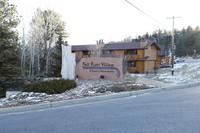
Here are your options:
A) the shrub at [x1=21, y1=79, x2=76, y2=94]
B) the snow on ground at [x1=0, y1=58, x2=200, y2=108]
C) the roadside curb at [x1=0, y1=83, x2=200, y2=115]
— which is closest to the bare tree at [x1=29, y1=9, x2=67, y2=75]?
the shrub at [x1=21, y1=79, x2=76, y2=94]

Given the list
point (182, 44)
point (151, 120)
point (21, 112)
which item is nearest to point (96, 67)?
point (21, 112)

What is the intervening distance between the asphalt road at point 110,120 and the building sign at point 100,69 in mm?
8070

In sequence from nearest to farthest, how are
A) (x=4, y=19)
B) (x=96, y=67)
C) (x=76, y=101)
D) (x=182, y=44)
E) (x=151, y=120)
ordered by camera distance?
(x=151, y=120), (x=76, y=101), (x=96, y=67), (x=4, y=19), (x=182, y=44)

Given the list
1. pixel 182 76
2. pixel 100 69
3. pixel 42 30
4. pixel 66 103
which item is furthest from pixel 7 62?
pixel 182 76

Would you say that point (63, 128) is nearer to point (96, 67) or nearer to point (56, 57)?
point (96, 67)

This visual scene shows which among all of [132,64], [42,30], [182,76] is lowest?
[182,76]

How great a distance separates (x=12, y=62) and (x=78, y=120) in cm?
1302

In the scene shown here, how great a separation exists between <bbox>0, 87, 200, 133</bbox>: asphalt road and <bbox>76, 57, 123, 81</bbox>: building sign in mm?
8070

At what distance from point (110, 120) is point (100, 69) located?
10157 millimetres

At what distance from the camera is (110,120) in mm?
4930

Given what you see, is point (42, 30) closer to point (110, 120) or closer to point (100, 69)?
point (100, 69)

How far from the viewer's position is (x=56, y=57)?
23.1 metres

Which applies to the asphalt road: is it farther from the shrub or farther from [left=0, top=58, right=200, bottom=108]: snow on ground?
the shrub

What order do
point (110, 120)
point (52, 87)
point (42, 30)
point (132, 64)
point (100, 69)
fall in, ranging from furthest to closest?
point (132, 64) → point (42, 30) → point (100, 69) → point (52, 87) → point (110, 120)
